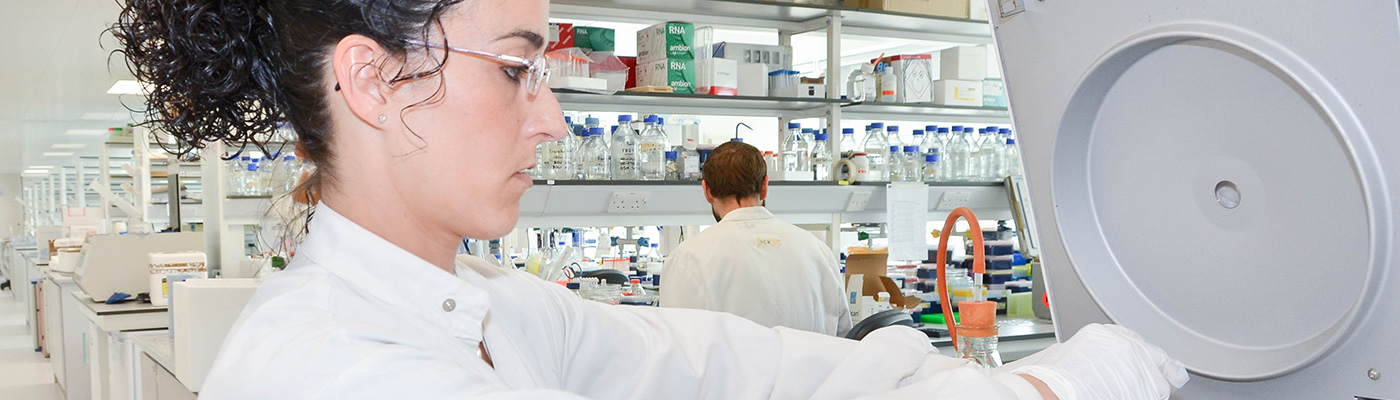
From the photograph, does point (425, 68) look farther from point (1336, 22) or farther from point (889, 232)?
point (889, 232)

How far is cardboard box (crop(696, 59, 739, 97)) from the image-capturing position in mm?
3430

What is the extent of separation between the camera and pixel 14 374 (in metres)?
7.26

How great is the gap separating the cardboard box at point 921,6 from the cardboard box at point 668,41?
2.33 ft

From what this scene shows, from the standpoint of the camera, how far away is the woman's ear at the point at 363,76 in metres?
0.79

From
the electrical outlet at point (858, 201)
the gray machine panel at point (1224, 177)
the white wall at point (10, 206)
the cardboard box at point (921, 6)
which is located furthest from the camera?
the white wall at point (10, 206)

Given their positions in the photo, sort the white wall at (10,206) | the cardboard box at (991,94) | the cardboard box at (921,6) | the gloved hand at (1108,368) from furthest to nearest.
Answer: the white wall at (10,206) < the cardboard box at (991,94) < the cardboard box at (921,6) < the gloved hand at (1108,368)

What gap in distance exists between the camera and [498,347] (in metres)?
0.92

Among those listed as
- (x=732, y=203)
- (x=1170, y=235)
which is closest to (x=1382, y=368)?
(x=1170, y=235)

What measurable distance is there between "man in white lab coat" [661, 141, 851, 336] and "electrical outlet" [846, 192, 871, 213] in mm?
618

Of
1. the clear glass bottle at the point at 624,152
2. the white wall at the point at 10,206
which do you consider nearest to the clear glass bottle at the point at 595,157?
the clear glass bottle at the point at 624,152

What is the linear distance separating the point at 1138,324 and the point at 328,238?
28.2 inches

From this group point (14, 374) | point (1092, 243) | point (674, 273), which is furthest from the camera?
point (14, 374)

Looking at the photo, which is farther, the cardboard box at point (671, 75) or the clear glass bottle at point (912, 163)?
the clear glass bottle at point (912, 163)

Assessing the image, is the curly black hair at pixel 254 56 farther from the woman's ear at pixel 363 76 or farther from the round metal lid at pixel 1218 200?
the round metal lid at pixel 1218 200
